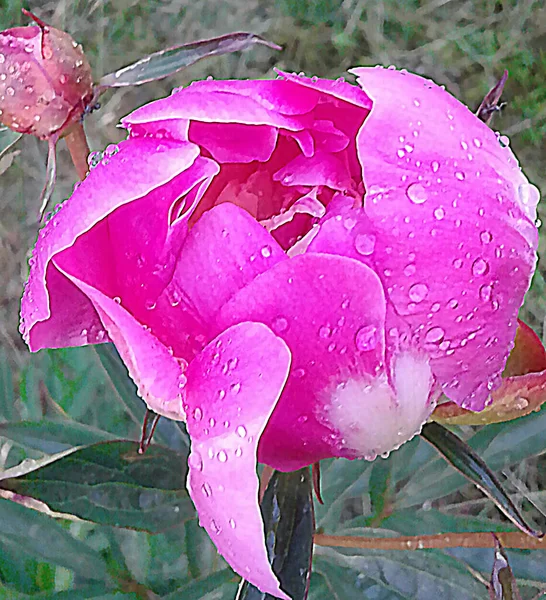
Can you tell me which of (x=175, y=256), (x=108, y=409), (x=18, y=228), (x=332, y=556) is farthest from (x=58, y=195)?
(x=175, y=256)

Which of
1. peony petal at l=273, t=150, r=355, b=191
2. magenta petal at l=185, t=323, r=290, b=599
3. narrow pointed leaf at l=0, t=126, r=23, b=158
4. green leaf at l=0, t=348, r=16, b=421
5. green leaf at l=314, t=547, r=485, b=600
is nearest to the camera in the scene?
magenta petal at l=185, t=323, r=290, b=599

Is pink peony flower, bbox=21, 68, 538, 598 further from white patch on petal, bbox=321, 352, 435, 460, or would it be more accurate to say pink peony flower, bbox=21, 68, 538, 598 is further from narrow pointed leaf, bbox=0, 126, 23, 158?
narrow pointed leaf, bbox=0, 126, 23, 158

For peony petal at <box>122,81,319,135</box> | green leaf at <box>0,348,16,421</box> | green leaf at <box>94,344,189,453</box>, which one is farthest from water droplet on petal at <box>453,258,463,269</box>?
green leaf at <box>0,348,16,421</box>

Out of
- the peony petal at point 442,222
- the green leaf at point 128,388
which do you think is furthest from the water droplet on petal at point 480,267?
the green leaf at point 128,388

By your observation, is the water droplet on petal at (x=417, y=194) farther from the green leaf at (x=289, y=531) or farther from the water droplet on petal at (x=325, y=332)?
the green leaf at (x=289, y=531)

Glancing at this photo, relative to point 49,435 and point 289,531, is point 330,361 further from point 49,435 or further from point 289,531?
point 49,435

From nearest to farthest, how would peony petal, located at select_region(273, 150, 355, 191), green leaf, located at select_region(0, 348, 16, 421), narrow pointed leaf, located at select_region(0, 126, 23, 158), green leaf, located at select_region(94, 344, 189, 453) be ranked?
1. peony petal, located at select_region(273, 150, 355, 191)
2. narrow pointed leaf, located at select_region(0, 126, 23, 158)
3. green leaf, located at select_region(94, 344, 189, 453)
4. green leaf, located at select_region(0, 348, 16, 421)
